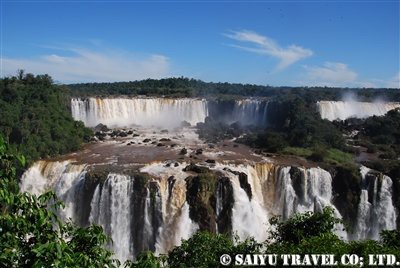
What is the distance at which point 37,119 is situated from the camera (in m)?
32.6

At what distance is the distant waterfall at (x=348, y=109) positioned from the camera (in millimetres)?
47000

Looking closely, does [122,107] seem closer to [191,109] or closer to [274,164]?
[191,109]

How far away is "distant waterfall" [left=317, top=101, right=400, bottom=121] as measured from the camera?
154 ft

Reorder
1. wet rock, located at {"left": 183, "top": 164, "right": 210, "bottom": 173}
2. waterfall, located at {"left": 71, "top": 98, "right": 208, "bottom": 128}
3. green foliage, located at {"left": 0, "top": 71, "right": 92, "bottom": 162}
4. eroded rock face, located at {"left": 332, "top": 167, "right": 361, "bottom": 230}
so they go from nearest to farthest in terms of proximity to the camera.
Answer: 1. wet rock, located at {"left": 183, "top": 164, "right": 210, "bottom": 173}
2. eroded rock face, located at {"left": 332, "top": 167, "right": 361, "bottom": 230}
3. green foliage, located at {"left": 0, "top": 71, "right": 92, "bottom": 162}
4. waterfall, located at {"left": 71, "top": 98, "right": 208, "bottom": 128}

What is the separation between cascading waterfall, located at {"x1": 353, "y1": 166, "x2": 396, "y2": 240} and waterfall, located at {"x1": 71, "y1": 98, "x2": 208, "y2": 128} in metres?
24.3

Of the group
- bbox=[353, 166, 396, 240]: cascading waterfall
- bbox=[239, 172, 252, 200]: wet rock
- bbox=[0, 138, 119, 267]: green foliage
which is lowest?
bbox=[353, 166, 396, 240]: cascading waterfall

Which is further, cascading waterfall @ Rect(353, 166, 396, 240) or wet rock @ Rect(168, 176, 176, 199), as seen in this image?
cascading waterfall @ Rect(353, 166, 396, 240)

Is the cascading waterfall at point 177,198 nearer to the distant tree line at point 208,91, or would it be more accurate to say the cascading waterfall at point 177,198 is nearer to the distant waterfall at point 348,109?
the distant waterfall at point 348,109

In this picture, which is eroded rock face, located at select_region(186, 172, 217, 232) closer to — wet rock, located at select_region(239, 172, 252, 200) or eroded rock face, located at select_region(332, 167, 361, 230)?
wet rock, located at select_region(239, 172, 252, 200)

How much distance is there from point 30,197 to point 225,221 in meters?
19.5

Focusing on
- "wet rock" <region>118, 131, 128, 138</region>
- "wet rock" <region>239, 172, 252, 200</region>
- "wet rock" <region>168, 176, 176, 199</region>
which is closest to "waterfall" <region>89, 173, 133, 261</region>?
"wet rock" <region>168, 176, 176, 199</region>

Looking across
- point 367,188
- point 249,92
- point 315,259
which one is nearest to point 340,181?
point 367,188

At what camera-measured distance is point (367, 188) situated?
26.6 metres

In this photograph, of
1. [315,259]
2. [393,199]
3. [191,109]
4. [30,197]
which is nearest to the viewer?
[30,197]
